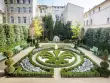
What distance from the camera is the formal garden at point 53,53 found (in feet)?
35.3

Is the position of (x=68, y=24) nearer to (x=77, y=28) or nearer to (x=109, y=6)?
(x=77, y=28)

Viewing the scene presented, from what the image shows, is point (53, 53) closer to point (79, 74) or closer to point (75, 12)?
point (79, 74)

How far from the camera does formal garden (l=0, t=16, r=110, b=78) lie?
1076cm

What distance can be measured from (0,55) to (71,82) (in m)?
9.57

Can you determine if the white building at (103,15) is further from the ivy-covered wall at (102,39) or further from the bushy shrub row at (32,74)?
the bushy shrub row at (32,74)

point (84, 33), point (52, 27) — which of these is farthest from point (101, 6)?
point (52, 27)

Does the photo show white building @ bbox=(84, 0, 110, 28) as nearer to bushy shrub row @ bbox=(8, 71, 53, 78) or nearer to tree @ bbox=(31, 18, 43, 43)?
tree @ bbox=(31, 18, 43, 43)

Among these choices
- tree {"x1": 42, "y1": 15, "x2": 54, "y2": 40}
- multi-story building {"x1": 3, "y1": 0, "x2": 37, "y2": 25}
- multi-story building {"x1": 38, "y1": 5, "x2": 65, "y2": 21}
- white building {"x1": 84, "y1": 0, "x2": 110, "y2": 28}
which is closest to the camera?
white building {"x1": 84, "y1": 0, "x2": 110, "y2": 28}

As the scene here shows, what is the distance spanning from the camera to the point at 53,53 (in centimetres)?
1738

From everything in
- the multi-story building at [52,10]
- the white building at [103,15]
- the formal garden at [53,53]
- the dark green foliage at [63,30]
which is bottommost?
the formal garden at [53,53]

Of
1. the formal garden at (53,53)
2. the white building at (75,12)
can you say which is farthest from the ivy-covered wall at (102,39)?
the white building at (75,12)

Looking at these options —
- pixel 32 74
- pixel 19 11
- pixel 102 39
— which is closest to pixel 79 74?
pixel 32 74

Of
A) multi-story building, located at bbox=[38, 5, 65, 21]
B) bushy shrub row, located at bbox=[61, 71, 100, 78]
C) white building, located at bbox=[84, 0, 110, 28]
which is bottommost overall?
bushy shrub row, located at bbox=[61, 71, 100, 78]

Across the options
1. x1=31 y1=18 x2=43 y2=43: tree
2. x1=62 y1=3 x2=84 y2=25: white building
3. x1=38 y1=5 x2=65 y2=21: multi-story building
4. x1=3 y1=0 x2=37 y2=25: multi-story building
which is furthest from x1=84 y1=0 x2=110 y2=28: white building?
x1=3 y1=0 x2=37 y2=25: multi-story building
